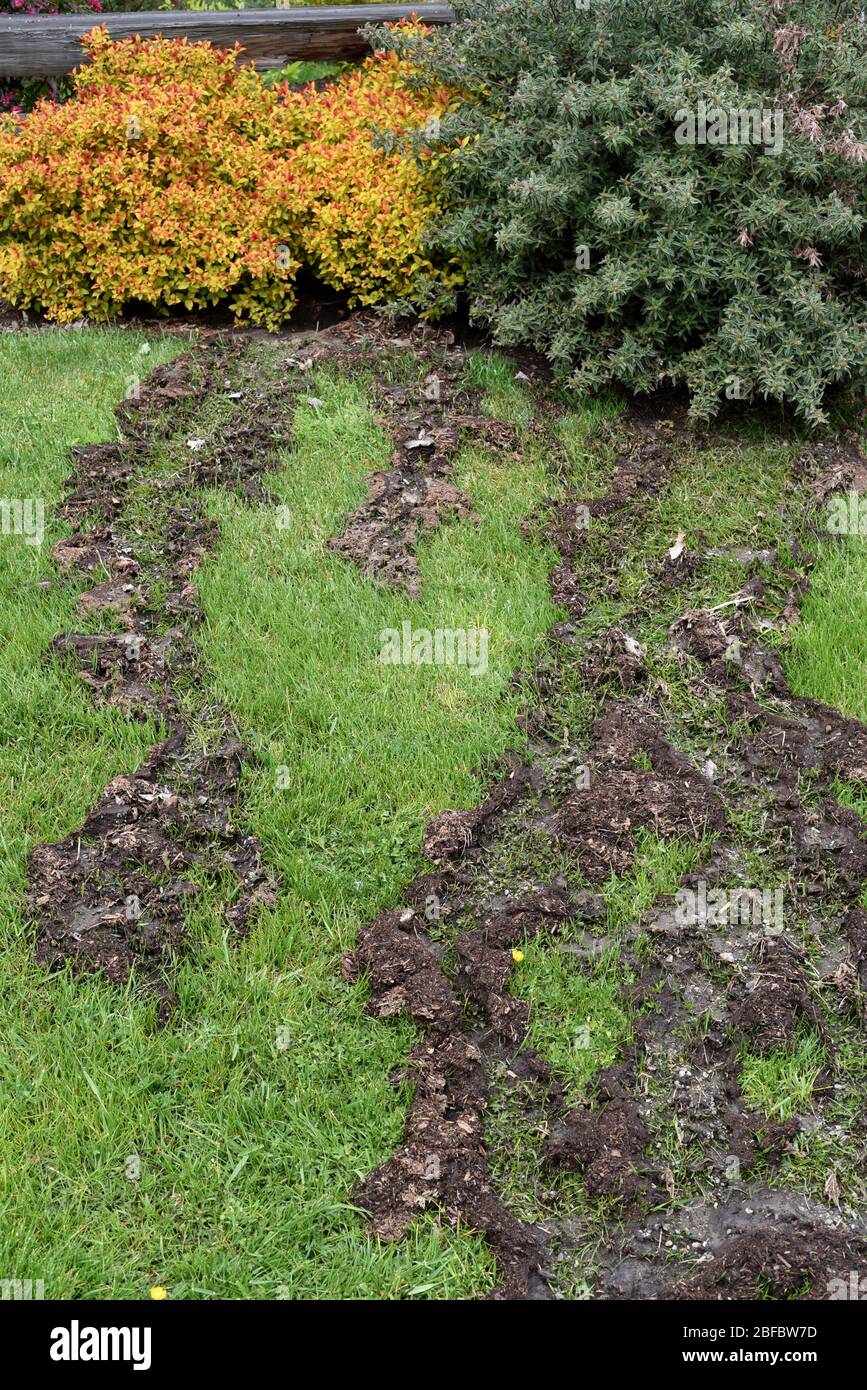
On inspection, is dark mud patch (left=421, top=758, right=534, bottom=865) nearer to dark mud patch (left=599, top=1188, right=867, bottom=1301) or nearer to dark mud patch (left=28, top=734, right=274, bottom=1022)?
dark mud patch (left=28, top=734, right=274, bottom=1022)

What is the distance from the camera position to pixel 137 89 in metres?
6.86

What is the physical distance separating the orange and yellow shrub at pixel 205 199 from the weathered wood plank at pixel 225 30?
787 millimetres

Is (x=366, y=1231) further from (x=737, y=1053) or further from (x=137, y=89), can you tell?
(x=137, y=89)

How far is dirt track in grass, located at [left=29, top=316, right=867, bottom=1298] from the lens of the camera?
3004mm

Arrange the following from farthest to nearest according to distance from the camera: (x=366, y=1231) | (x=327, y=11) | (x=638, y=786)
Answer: (x=327, y=11), (x=638, y=786), (x=366, y=1231)

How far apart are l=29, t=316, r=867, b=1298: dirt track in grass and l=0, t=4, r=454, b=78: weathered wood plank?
359cm

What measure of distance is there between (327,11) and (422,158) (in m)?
1.96

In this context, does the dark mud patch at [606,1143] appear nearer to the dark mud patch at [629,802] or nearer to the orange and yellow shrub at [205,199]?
the dark mud patch at [629,802]

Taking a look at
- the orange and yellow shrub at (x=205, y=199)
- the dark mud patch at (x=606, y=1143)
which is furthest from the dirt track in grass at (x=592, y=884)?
the orange and yellow shrub at (x=205, y=199)

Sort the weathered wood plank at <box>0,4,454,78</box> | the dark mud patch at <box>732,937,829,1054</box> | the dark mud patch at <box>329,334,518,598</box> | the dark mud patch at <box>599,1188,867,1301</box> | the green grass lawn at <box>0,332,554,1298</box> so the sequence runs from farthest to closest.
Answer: the weathered wood plank at <box>0,4,454,78</box> → the dark mud patch at <box>329,334,518,598</box> → the dark mud patch at <box>732,937,829,1054</box> → the green grass lawn at <box>0,332,554,1298</box> → the dark mud patch at <box>599,1188,867,1301</box>

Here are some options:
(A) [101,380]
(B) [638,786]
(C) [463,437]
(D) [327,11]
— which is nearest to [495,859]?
(B) [638,786]

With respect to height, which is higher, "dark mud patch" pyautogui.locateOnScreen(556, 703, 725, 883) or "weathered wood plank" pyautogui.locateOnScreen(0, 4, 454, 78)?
"weathered wood plank" pyautogui.locateOnScreen(0, 4, 454, 78)

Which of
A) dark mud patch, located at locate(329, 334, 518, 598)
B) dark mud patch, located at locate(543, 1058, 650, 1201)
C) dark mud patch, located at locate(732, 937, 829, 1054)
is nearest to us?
dark mud patch, located at locate(543, 1058, 650, 1201)

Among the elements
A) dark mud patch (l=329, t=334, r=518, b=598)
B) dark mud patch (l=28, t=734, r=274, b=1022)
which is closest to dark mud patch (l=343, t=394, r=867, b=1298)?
dark mud patch (l=28, t=734, r=274, b=1022)
